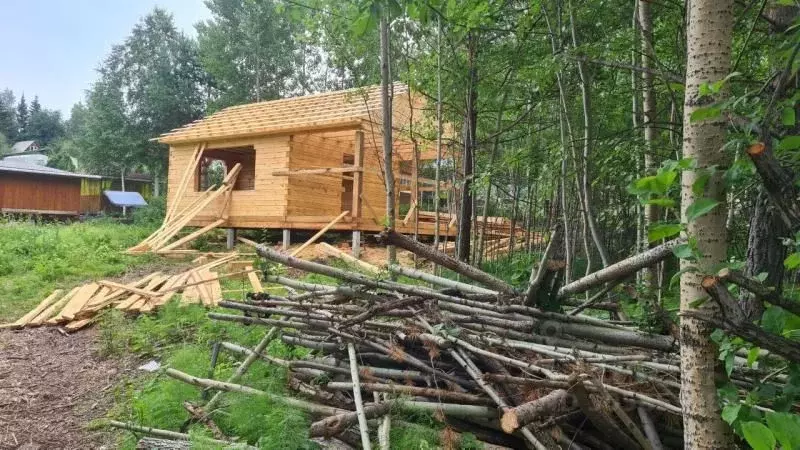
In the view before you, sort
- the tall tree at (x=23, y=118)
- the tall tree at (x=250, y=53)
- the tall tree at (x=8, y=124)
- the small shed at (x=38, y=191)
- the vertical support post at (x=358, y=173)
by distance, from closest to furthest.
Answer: the vertical support post at (x=358, y=173) → the small shed at (x=38, y=191) → the tall tree at (x=250, y=53) → the tall tree at (x=8, y=124) → the tall tree at (x=23, y=118)

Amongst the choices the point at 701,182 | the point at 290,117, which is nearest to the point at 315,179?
the point at 290,117

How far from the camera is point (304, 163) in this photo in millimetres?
13461

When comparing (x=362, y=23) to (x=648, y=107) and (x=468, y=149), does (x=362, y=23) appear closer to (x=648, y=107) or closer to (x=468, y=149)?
(x=648, y=107)

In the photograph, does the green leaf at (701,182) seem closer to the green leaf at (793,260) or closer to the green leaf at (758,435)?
the green leaf at (793,260)

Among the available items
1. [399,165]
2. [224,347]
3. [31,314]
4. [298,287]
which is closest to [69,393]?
[224,347]

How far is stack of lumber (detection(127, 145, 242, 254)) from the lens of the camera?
1206 cm

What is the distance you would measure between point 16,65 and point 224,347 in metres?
124


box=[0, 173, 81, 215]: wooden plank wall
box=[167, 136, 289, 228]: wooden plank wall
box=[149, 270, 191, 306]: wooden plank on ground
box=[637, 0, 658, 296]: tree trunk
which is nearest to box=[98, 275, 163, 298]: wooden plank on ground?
box=[149, 270, 191, 306]: wooden plank on ground

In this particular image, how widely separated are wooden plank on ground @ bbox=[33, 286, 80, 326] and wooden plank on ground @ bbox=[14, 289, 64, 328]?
0.07 metres

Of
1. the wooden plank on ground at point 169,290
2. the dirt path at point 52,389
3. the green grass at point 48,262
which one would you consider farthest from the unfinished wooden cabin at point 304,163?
the dirt path at point 52,389

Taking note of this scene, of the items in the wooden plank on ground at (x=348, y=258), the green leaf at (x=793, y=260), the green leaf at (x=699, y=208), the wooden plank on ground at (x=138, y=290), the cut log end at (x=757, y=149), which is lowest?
the wooden plank on ground at (x=138, y=290)

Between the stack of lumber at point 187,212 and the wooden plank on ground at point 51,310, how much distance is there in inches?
163

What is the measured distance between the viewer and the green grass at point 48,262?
806 centimetres

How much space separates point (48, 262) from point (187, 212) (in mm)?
4232
